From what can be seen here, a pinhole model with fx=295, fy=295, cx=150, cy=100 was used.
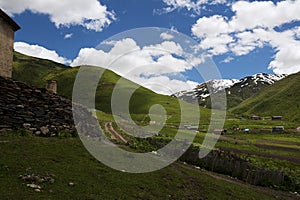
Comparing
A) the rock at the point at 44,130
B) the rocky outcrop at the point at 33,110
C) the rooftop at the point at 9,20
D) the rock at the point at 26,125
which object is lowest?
the rock at the point at 44,130

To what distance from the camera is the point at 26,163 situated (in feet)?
49.5

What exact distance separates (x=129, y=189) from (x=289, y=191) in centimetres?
1997

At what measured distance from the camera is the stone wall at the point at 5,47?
2942 centimetres

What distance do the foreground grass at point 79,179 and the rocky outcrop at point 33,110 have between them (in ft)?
6.53

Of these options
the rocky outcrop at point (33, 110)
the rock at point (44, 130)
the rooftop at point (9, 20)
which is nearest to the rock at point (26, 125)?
the rocky outcrop at point (33, 110)

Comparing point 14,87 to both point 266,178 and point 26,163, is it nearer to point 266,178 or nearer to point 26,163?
point 26,163

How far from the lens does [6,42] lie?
99.8 ft

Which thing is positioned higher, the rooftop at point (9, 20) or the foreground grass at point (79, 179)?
the rooftop at point (9, 20)

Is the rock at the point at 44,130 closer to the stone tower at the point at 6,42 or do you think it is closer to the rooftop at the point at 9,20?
the stone tower at the point at 6,42

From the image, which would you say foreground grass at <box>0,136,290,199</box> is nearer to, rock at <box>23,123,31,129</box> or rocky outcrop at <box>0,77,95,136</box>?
rock at <box>23,123,31,129</box>

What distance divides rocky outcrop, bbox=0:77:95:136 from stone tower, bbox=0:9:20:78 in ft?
20.0

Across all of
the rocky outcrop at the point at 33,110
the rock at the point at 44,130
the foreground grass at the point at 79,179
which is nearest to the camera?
the foreground grass at the point at 79,179

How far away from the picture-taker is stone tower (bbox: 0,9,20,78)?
29438mm

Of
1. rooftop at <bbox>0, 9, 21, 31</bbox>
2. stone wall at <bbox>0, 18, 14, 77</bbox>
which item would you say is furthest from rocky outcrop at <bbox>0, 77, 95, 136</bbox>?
rooftop at <bbox>0, 9, 21, 31</bbox>
